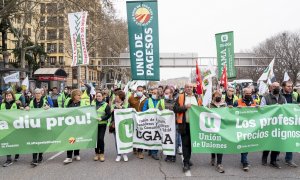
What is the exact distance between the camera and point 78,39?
11.2 meters

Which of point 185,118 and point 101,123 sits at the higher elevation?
point 185,118

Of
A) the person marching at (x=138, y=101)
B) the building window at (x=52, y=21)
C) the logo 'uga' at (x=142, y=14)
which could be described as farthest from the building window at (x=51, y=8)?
the person marching at (x=138, y=101)

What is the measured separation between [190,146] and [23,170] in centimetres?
347

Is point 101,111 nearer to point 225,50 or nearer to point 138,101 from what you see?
point 138,101

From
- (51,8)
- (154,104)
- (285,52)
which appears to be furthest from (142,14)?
(285,52)

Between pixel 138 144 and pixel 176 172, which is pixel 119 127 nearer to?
pixel 138 144

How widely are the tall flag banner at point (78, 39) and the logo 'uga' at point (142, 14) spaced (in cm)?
307

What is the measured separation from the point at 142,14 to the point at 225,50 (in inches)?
282

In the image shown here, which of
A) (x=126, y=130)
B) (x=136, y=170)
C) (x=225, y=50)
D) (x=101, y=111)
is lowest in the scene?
(x=136, y=170)

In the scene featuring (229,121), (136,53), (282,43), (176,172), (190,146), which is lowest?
(176,172)

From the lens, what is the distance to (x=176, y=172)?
657cm

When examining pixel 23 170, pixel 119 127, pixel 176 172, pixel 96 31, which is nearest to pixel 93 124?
pixel 119 127

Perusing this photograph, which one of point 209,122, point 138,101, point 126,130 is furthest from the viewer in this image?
point 138,101

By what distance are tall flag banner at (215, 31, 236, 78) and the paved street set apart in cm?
743
